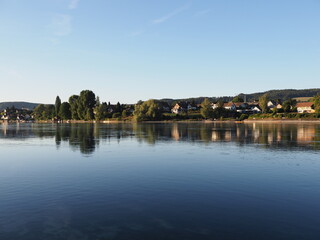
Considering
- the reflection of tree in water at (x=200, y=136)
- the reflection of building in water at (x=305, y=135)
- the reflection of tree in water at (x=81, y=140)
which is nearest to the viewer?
the reflection of tree in water at (x=81, y=140)

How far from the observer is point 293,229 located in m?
13.0

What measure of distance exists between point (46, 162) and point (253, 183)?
23094mm

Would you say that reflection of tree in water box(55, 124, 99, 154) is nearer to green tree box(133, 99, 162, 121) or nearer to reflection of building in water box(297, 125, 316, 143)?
reflection of building in water box(297, 125, 316, 143)

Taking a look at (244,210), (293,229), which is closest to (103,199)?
(244,210)

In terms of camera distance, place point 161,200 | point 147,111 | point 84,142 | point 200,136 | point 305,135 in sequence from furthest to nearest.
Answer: point 147,111 < point 200,136 < point 305,135 < point 84,142 < point 161,200

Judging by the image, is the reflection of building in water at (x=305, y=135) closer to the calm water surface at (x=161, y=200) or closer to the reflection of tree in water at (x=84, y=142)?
the calm water surface at (x=161, y=200)

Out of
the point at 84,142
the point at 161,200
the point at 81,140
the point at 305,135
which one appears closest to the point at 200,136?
the point at 305,135

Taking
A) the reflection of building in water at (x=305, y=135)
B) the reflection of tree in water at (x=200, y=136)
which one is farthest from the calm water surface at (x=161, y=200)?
the reflection of building in water at (x=305, y=135)

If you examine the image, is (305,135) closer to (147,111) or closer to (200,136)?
(200,136)

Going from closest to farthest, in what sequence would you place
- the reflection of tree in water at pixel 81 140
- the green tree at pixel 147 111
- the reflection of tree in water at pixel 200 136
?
the reflection of tree in water at pixel 81 140 → the reflection of tree in water at pixel 200 136 → the green tree at pixel 147 111

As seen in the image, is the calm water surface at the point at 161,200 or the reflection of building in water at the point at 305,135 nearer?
the calm water surface at the point at 161,200

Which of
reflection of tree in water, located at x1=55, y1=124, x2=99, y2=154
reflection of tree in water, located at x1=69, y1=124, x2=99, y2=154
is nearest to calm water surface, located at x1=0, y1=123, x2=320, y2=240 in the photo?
reflection of tree in water, located at x1=69, y1=124, x2=99, y2=154

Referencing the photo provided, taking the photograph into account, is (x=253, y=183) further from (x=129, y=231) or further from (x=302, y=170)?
(x=129, y=231)

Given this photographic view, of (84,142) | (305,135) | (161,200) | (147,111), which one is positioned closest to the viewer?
(161,200)
